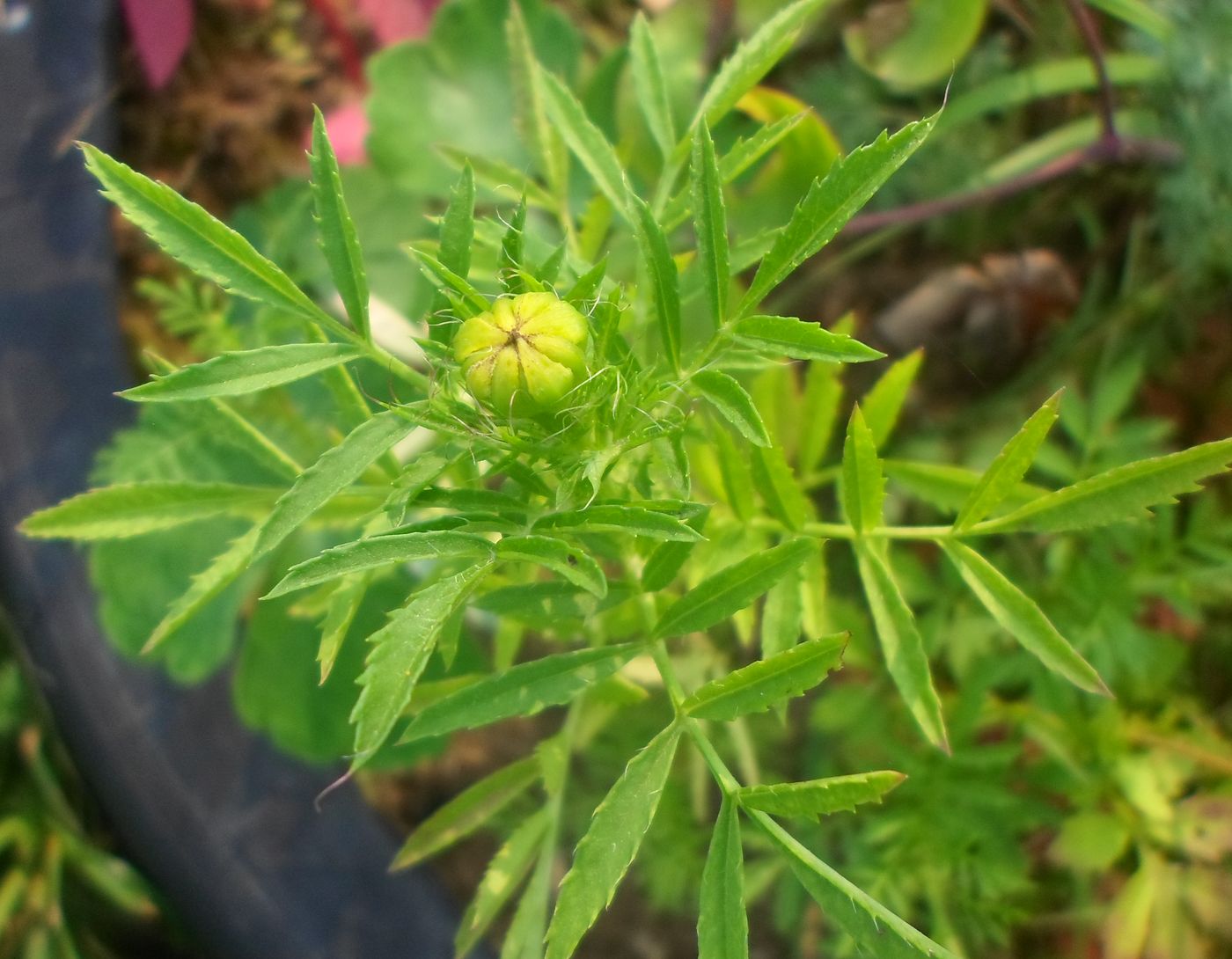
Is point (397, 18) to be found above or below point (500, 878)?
above

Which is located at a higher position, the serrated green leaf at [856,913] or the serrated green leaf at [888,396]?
the serrated green leaf at [888,396]

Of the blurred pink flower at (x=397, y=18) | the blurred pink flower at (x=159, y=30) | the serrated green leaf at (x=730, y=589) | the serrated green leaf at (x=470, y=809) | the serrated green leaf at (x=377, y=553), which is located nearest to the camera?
the serrated green leaf at (x=377, y=553)

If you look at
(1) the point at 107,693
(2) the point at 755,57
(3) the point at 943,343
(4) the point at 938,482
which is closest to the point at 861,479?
(4) the point at 938,482

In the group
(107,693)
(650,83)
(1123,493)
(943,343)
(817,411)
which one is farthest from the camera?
(943,343)

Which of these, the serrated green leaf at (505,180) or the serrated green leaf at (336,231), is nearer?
the serrated green leaf at (336,231)

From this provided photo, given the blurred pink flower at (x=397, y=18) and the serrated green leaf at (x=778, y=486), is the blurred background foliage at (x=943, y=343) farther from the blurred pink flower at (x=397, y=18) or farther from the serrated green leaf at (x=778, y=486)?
the serrated green leaf at (x=778, y=486)

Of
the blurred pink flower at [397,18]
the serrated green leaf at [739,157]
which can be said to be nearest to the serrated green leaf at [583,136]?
the serrated green leaf at [739,157]

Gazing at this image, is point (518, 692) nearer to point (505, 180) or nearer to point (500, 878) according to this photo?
point (500, 878)

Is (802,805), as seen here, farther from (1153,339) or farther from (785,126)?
(1153,339)
